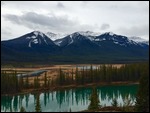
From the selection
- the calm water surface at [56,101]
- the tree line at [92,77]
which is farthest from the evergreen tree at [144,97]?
the tree line at [92,77]

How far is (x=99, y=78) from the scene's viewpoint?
544ft

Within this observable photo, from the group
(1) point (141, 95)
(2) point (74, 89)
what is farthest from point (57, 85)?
(1) point (141, 95)

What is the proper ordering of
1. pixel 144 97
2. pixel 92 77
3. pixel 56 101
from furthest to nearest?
pixel 92 77 → pixel 56 101 → pixel 144 97

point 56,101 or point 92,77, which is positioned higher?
point 92,77

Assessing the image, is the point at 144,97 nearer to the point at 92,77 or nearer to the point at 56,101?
the point at 56,101

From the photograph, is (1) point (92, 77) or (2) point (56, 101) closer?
(2) point (56, 101)

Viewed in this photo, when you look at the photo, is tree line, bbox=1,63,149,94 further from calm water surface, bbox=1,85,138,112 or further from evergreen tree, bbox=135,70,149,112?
evergreen tree, bbox=135,70,149,112

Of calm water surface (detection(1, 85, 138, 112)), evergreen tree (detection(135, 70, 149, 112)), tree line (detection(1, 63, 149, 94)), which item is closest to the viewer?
evergreen tree (detection(135, 70, 149, 112))

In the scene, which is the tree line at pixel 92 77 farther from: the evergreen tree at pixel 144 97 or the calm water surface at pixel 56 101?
the evergreen tree at pixel 144 97

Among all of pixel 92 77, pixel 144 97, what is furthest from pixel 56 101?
pixel 144 97

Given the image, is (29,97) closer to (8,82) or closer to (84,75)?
(8,82)

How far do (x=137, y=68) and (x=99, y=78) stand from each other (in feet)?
70.8

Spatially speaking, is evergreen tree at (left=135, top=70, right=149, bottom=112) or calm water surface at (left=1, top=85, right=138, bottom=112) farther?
calm water surface at (left=1, top=85, right=138, bottom=112)

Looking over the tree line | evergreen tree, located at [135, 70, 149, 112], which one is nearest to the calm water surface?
the tree line
